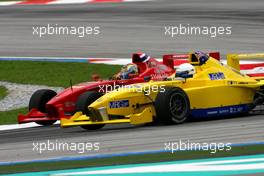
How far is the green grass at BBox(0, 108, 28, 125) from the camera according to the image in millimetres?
15906

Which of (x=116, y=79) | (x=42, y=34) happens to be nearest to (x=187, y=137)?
(x=116, y=79)

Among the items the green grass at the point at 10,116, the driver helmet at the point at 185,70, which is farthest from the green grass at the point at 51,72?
the driver helmet at the point at 185,70

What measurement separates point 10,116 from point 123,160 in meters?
6.11

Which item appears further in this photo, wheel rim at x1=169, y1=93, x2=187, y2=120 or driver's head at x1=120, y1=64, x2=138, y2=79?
driver's head at x1=120, y1=64, x2=138, y2=79

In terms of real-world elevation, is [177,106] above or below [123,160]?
above

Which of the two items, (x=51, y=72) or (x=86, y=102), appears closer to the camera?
(x=86, y=102)

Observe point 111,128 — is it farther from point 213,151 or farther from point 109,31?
point 109,31

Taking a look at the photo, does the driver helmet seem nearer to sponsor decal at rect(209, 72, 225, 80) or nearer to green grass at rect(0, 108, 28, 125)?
sponsor decal at rect(209, 72, 225, 80)

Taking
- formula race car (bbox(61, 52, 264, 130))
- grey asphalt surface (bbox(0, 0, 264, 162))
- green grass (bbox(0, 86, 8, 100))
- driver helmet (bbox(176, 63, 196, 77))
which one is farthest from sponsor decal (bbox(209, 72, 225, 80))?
green grass (bbox(0, 86, 8, 100))

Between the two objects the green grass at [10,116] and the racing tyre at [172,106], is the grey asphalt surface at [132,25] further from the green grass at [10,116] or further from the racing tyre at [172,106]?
Result: the racing tyre at [172,106]

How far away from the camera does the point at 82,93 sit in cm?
1491

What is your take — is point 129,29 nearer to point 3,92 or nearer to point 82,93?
point 3,92

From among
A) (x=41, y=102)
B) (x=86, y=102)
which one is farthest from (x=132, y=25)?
(x=86, y=102)

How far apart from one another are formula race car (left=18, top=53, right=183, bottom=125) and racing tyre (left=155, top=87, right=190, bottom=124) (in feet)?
3.46
